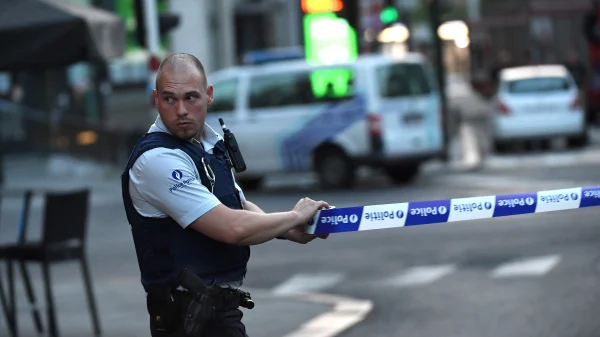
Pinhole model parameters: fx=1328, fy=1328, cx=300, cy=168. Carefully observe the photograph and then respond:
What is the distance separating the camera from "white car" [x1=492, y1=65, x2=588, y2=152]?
25.4 m

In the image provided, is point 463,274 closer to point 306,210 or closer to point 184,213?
point 306,210

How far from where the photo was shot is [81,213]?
360 inches

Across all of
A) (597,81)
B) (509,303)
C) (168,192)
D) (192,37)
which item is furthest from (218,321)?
(192,37)

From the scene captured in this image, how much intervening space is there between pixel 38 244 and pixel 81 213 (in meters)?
0.36

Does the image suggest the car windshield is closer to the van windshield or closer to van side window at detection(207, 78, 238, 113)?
the van windshield

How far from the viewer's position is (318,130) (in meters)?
20.7

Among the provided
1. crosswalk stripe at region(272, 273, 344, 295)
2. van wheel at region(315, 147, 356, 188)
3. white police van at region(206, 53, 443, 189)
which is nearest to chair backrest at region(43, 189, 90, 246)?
crosswalk stripe at region(272, 273, 344, 295)

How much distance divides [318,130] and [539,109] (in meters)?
6.49

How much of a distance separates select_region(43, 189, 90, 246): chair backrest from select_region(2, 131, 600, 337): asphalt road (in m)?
2.00

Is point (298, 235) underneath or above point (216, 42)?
above

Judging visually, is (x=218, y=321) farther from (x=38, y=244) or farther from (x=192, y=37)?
(x=192, y=37)

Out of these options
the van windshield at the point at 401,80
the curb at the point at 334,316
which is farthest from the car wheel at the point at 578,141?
the curb at the point at 334,316

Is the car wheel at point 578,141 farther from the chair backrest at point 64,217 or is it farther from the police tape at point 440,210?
the police tape at point 440,210

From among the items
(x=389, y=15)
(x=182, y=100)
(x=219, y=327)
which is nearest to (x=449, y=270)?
(x=219, y=327)
